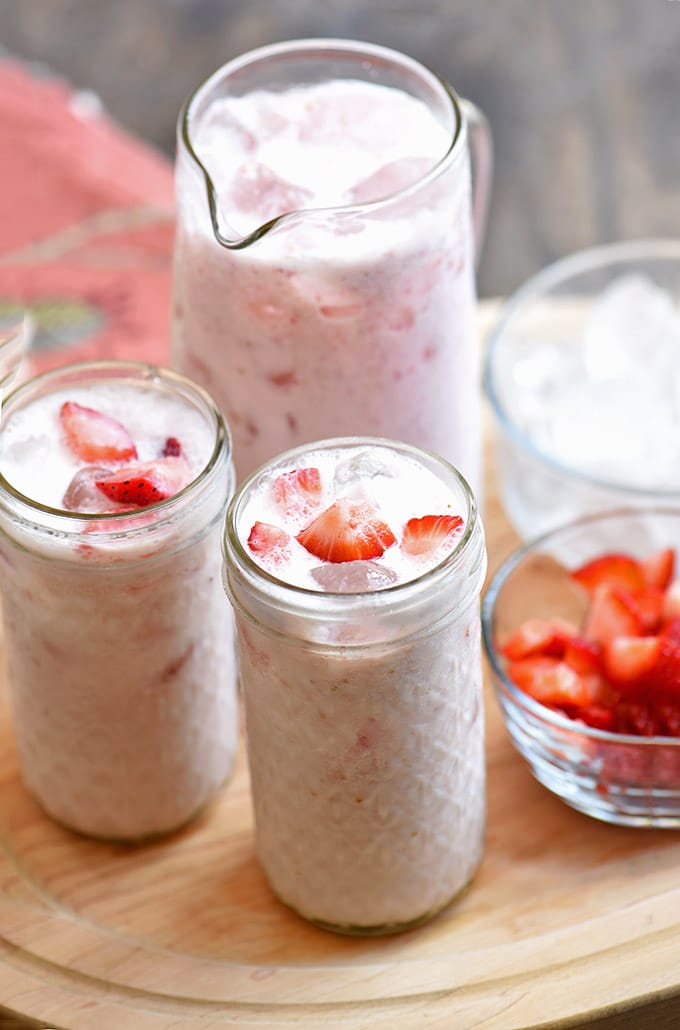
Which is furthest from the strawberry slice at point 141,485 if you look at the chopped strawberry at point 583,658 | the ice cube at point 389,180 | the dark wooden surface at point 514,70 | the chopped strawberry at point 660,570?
the dark wooden surface at point 514,70

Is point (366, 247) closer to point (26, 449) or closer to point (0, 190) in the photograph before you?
point (26, 449)

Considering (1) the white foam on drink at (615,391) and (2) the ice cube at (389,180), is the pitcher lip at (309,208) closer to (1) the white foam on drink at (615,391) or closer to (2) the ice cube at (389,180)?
(2) the ice cube at (389,180)

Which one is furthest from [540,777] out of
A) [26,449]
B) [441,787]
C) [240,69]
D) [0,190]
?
[0,190]

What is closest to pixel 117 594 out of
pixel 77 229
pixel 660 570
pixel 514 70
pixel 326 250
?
pixel 326 250

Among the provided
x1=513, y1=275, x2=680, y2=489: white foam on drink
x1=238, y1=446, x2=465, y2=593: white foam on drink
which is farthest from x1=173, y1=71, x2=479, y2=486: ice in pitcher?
x1=513, y1=275, x2=680, y2=489: white foam on drink

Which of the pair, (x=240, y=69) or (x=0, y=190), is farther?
Result: (x=0, y=190)

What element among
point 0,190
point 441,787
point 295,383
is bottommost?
point 0,190
